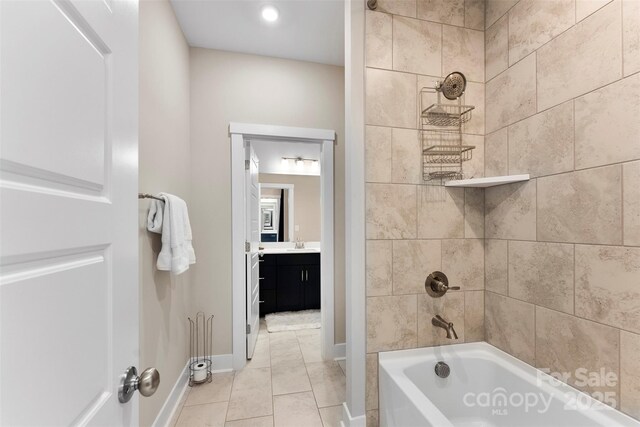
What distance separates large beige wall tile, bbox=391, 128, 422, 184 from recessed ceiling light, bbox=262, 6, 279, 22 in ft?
4.25

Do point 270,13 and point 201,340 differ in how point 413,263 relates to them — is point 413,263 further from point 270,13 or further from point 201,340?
point 270,13

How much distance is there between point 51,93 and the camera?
42 cm

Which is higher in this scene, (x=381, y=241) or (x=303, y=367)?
(x=381, y=241)

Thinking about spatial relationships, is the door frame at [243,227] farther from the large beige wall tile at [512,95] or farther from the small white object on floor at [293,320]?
the large beige wall tile at [512,95]

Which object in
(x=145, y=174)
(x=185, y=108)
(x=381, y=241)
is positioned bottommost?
(x=381, y=241)

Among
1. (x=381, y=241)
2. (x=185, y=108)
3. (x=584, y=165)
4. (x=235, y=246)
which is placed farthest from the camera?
(x=235, y=246)

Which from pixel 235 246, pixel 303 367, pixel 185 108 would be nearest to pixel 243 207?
pixel 235 246

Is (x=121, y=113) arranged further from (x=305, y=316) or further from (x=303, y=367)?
(x=305, y=316)

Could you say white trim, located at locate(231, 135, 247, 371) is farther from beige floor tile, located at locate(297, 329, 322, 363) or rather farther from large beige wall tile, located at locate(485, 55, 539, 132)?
large beige wall tile, located at locate(485, 55, 539, 132)

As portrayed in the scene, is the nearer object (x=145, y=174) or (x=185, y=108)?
(x=145, y=174)

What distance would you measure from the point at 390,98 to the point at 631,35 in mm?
934

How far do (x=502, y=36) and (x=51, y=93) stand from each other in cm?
205

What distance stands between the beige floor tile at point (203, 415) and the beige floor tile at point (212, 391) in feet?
0.17

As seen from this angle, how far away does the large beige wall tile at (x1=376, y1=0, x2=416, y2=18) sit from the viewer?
1.52 metres
